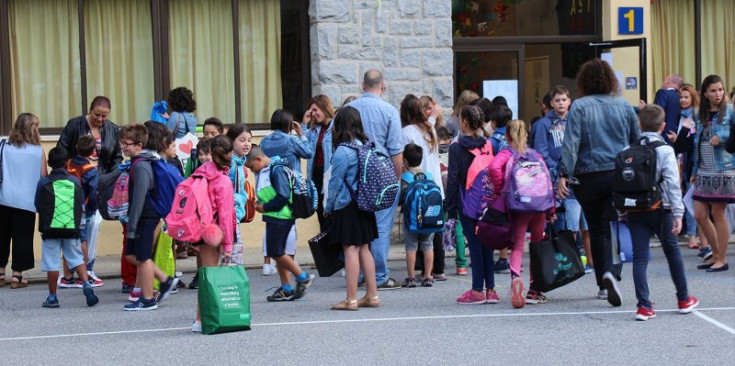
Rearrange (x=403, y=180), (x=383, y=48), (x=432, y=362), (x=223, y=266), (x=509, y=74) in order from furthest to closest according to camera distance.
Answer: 1. (x=509, y=74)
2. (x=383, y=48)
3. (x=403, y=180)
4. (x=223, y=266)
5. (x=432, y=362)

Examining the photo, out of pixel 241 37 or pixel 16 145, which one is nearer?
pixel 16 145

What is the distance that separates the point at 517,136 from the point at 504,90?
Result: 691cm

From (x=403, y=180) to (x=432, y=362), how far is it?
3879 millimetres

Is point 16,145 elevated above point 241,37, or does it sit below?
below

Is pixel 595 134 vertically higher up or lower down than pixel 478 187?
higher up

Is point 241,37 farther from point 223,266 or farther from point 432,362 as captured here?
point 432,362

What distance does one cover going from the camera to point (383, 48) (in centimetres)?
1537

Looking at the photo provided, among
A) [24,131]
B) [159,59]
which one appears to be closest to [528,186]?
[24,131]

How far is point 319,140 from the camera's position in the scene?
12.0 metres

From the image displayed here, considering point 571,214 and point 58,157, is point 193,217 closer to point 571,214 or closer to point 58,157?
point 58,157

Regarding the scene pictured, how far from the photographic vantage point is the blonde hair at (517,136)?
396 inches

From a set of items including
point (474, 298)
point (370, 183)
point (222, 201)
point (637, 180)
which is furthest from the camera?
point (474, 298)

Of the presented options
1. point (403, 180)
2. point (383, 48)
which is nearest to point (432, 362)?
point (403, 180)

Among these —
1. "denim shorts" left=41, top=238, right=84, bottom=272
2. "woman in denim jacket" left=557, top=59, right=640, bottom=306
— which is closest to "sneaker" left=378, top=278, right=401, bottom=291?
"woman in denim jacket" left=557, top=59, right=640, bottom=306
